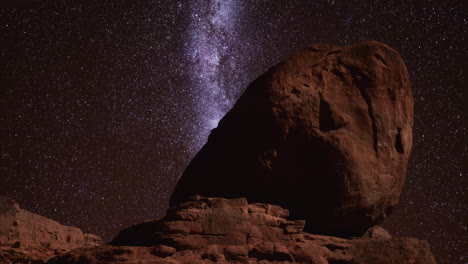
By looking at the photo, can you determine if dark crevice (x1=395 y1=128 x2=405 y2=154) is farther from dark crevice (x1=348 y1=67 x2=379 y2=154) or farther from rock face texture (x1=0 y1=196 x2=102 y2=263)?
rock face texture (x1=0 y1=196 x2=102 y2=263)

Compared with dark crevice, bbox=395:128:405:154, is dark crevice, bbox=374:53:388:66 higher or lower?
higher

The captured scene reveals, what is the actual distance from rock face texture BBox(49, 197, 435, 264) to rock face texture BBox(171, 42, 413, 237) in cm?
74

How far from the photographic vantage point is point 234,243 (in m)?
5.49

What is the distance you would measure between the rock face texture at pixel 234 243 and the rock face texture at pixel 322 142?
74 cm

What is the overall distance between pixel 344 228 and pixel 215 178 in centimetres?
235

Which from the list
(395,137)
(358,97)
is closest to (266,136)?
(358,97)

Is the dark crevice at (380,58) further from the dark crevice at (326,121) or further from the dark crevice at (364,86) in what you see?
the dark crevice at (326,121)

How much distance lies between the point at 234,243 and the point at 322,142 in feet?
7.51

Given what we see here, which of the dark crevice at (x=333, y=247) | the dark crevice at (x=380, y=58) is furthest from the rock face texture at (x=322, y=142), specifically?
the dark crevice at (x=333, y=247)

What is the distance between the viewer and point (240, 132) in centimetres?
737

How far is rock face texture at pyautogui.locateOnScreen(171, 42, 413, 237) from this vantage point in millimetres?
6754

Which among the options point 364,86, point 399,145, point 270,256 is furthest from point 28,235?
point 399,145

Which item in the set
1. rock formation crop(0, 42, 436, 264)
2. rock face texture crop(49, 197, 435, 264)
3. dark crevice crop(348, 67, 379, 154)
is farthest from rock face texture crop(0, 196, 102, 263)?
dark crevice crop(348, 67, 379, 154)

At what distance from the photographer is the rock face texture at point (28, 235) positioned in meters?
9.74
